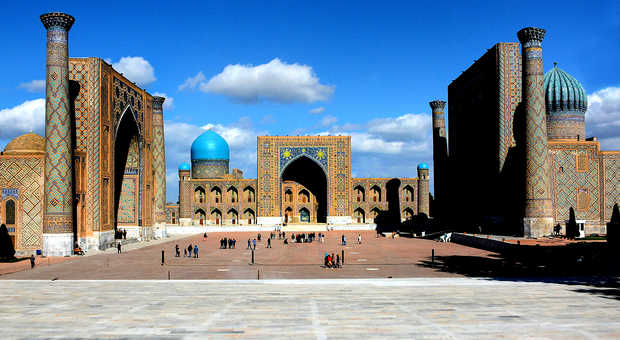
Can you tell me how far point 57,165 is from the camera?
2855cm

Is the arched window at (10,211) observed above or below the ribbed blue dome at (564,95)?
below

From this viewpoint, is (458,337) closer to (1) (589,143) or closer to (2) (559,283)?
(2) (559,283)

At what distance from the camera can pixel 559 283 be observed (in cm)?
1809

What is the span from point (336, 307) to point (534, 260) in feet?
52.6

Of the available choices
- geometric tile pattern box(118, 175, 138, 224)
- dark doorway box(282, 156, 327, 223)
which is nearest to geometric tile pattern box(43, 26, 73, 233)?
geometric tile pattern box(118, 175, 138, 224)

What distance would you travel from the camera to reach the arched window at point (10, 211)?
29.7m

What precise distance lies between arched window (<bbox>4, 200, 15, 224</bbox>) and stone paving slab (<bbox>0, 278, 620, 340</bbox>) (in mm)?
13586

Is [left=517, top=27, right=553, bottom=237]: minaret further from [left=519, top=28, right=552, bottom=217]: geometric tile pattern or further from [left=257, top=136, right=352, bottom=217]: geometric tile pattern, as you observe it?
[left=257, top=136, right=352, bottom=217]: geometric tile pattern

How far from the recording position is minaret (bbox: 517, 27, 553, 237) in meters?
33.7

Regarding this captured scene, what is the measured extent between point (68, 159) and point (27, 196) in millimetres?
3568

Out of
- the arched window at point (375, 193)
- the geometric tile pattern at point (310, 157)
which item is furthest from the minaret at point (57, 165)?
the arched window at point (375, 193)

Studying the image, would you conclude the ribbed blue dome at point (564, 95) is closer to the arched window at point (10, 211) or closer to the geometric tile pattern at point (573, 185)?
the geometric tile pattern at point (573, 185)

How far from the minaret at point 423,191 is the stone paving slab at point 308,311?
157ft

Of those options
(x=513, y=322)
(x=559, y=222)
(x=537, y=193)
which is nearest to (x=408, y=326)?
(x=513, y=322)
